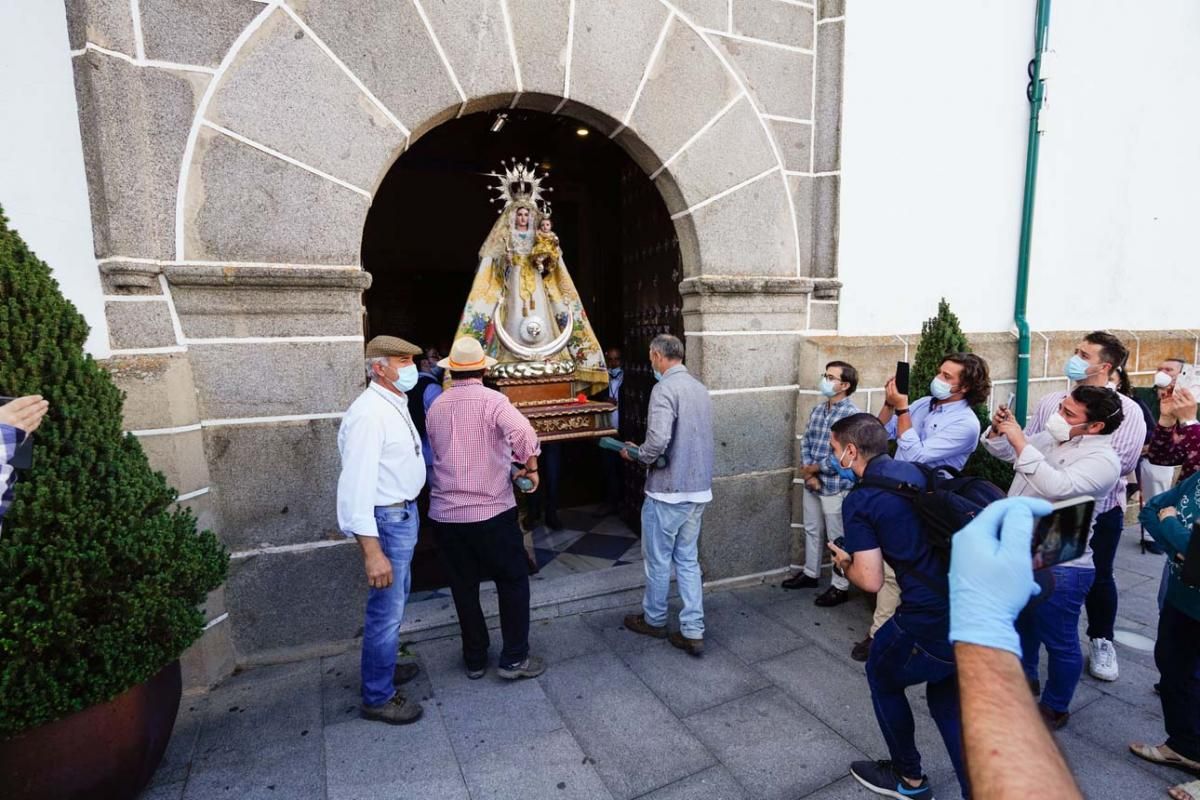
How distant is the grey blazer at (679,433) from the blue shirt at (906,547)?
52.4 inches

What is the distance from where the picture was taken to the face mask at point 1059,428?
2.96 metres

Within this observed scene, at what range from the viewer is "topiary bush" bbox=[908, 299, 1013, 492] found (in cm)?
429

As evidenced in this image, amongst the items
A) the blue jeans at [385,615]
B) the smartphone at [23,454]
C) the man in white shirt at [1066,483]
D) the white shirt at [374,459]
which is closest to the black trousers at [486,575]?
the blue jeans at [385,615]

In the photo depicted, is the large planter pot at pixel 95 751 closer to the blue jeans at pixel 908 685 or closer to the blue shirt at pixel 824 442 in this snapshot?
the blue jeans at pixel 908 685

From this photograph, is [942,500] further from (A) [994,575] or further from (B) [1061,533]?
(A) [994,575]

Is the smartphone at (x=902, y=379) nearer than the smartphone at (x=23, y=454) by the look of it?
No

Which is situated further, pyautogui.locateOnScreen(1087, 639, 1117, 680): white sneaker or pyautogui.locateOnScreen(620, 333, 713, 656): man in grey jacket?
pyautogui.locateOnScreen(620, 333, 713, 656): man in grey jacket

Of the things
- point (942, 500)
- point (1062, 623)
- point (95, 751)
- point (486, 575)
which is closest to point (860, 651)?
point (1062, 623)

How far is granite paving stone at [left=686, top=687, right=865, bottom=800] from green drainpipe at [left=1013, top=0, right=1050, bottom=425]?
3.85m

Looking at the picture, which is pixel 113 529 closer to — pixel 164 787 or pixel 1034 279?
pixel 164 787

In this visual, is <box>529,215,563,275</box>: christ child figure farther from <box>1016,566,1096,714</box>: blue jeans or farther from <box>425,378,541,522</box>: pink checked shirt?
<box>1016,566,1096,714</box>: blue jeans

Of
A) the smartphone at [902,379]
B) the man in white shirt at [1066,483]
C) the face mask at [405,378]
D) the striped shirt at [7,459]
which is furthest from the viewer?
the smartphone at [902,379]

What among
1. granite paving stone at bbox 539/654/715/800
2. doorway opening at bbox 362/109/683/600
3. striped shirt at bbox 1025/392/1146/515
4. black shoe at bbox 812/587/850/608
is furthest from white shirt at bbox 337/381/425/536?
striped shirt at bbox 1025/392/1146/515

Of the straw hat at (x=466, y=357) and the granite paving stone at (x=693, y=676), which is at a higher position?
the straw hat at (x=466, y=357)
